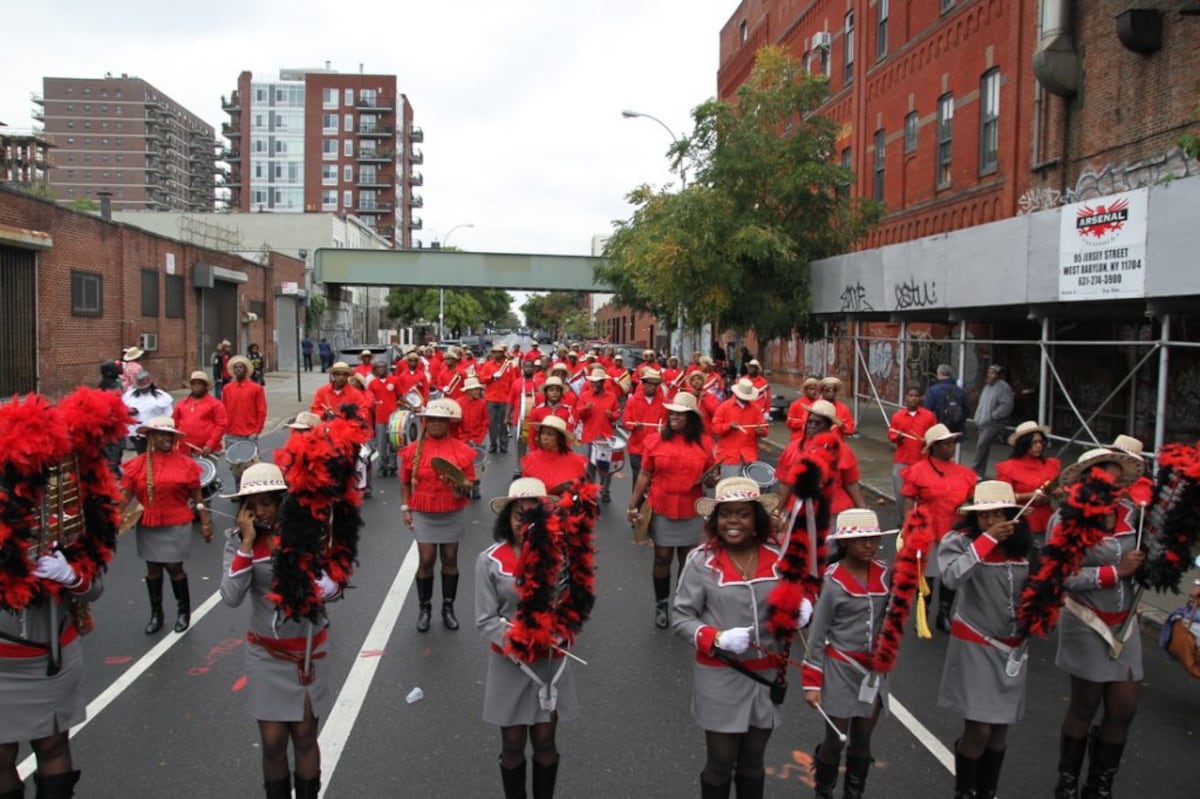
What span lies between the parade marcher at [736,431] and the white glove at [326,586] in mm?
6008

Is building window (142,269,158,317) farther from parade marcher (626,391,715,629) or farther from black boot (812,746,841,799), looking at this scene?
black boot (812,746,841,799)

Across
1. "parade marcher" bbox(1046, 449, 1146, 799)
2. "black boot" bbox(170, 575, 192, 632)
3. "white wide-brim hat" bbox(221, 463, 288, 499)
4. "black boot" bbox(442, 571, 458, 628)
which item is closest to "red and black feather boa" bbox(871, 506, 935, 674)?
"parade marcher" bbox(1046, 449, 1146, 799)

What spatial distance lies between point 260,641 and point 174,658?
2821 millimetres

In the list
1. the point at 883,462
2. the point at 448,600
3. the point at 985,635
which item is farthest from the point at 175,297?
the point at 985,635

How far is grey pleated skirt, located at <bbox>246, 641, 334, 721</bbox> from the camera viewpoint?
13.7 ft

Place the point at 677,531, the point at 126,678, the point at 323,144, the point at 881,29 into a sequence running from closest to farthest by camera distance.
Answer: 1. the point at 126,678
2. the point at 677,531
3. the point at 881,29
4. the point at 323,144

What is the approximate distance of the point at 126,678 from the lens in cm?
619

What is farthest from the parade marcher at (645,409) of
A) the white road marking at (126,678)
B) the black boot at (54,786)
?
the black boot at (54,786)

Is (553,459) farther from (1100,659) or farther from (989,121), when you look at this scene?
(989,121)

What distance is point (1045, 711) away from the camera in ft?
19.4

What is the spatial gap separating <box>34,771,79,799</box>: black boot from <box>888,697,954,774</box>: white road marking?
171 inches

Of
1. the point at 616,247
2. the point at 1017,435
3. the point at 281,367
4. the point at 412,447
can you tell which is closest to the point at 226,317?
the point at 281,367

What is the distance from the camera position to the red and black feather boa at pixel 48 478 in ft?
13.2

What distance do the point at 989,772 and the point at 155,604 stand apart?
5858 mm
